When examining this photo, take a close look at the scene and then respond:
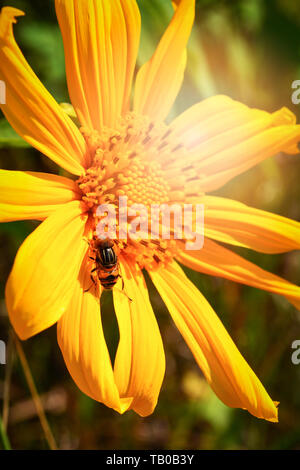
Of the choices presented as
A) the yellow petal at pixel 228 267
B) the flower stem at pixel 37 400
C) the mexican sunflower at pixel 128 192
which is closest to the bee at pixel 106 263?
the mexican sunflower at pixel 128 192

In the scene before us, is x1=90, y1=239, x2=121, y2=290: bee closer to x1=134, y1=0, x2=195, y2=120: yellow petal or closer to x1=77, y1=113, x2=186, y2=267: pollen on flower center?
x1=77, y1=113, x2=186, y2=267: pollen on flower center

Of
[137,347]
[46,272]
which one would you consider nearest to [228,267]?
[137,347]

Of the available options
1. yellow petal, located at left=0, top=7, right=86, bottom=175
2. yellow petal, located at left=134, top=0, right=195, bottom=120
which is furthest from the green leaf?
yellow petal, located at left=134, top=0, right=195, bottom=120

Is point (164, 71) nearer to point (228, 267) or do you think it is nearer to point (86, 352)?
point (228, 267)

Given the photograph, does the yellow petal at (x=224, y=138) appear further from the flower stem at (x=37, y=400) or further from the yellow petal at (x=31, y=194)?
the flower stem at (x=37, y=400)

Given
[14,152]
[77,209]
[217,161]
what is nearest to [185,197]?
[217,161]

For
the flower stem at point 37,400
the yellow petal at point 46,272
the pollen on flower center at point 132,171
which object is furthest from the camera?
the flower stem at point 37,400
